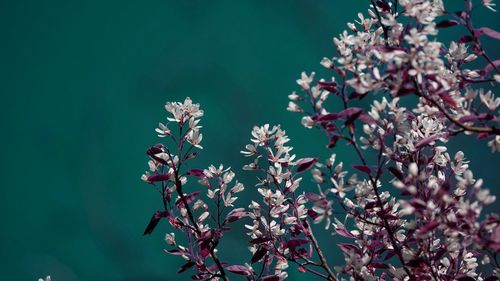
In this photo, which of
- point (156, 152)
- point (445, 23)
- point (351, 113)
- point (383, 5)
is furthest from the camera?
point (383, 5)

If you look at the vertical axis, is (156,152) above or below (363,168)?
above

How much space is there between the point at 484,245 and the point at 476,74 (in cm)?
40

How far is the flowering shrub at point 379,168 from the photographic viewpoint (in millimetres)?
834

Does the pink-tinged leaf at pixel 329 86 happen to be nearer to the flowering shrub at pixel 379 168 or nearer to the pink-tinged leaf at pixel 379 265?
the flowering shrub at pixel 379 168

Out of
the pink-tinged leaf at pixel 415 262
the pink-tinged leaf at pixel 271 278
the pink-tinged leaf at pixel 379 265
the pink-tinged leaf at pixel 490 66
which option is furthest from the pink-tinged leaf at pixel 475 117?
the pink-tinged leaf at pixel 271 278

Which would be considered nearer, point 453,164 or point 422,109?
point 422,109

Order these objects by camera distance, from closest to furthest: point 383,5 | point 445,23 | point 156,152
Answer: point 445,23
point 156,152
point 383,5

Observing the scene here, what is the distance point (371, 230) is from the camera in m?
1.16

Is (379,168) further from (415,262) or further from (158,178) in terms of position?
(158,178)

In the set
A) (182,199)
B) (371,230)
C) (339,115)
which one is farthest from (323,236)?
(339,115)

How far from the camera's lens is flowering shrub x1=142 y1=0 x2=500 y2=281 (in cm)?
83

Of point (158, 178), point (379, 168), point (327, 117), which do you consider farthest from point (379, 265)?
point (158, 178)

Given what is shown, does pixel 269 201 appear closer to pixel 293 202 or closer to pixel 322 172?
pixel 293 202

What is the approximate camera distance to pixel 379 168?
923mm
